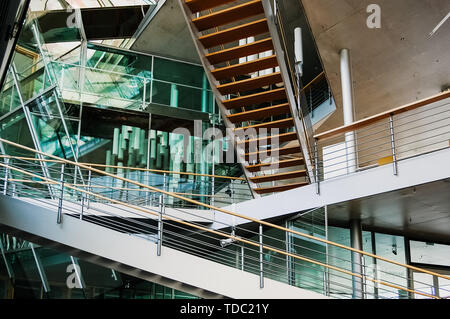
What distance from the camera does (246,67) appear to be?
26.9 ft

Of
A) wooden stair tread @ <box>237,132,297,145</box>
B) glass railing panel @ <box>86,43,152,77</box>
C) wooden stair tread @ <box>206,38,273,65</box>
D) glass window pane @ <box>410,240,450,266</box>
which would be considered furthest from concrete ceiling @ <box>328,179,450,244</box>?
glass railing panel @ <box>86,43,152,77</box>

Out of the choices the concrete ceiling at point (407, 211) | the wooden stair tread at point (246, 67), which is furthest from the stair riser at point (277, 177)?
the wooden stair tread at point (246, 67)

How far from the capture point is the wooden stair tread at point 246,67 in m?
8.00

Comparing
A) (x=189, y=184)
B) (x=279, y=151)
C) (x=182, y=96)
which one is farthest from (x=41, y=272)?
(x=182, y=96)

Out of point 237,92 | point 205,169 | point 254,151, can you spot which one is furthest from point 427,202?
Result: point 205,169

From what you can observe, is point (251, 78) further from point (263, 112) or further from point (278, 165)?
point (278, 165)

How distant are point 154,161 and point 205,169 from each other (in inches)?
45.6

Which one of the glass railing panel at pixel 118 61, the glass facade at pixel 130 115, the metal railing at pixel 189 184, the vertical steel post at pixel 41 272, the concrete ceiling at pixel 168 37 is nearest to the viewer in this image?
the vertical steel post at pixel 41 272

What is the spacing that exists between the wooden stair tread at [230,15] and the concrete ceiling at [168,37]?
376 cm

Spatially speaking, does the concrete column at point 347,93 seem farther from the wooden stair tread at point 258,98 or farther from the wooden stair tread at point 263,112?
the wooden stair tread at point 258,98

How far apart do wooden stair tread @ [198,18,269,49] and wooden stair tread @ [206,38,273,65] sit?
15cm

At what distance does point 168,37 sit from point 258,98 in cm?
500
